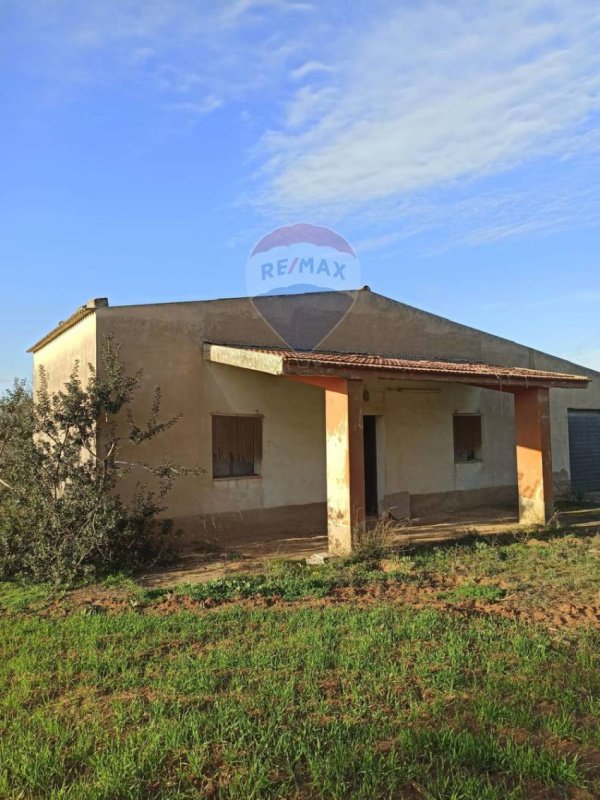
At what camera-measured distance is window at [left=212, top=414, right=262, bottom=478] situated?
1038 cm

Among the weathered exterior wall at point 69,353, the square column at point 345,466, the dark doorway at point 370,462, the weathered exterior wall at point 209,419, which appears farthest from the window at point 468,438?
the weathered exterior wall at point 69,353

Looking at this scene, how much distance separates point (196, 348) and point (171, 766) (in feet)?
24.8

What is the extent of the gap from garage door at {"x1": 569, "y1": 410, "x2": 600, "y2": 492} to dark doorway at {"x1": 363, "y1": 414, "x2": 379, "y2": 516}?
6.44 meters

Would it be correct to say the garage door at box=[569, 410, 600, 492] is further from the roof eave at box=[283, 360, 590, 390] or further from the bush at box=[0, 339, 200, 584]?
the bush at box=[0, 339, 200, 584]

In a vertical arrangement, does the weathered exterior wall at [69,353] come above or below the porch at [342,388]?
above

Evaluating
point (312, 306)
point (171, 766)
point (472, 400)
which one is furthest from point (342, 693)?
point (472, 400)

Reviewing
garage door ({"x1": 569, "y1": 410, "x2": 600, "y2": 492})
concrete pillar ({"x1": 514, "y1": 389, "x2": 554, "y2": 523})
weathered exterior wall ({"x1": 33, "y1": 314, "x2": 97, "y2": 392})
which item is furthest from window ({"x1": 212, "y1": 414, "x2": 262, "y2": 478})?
garage door ({"x1": 569, "y1": 410, "x2": 600, "y2": 492})

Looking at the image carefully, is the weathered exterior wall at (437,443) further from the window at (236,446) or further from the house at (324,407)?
the window at (236,446)

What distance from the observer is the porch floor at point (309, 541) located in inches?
316

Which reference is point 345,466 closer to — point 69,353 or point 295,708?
point 295,708

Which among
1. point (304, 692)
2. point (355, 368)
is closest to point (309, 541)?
point (355, 368)

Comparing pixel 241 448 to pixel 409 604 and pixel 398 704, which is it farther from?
pixel 398 704

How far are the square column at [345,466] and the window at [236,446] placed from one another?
7.05 feet

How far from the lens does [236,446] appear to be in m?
10.6
